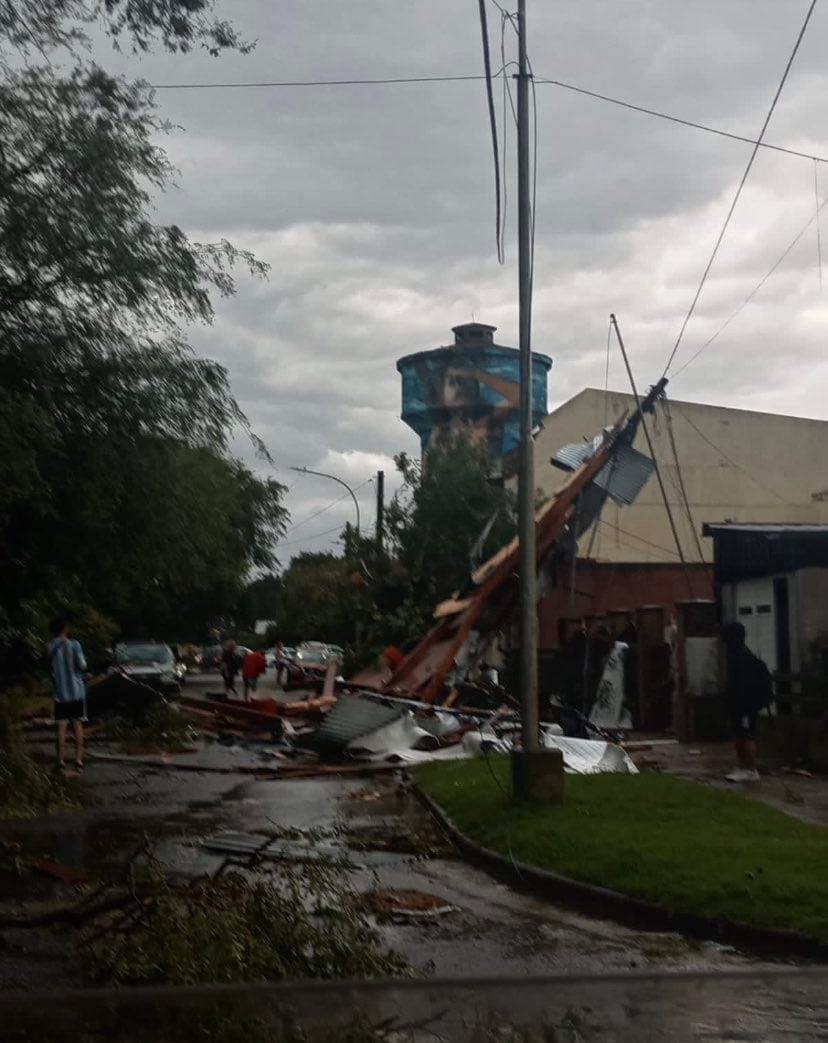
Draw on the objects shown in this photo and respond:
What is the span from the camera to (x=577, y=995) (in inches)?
181

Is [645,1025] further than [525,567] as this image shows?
No

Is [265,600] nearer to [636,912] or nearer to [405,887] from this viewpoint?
[405,887]

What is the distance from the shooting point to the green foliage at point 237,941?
6.66 m

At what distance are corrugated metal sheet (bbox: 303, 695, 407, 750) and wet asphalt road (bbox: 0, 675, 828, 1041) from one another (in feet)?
10.4

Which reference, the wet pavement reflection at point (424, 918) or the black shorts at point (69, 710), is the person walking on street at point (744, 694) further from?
the black shorts at point (69, 710)

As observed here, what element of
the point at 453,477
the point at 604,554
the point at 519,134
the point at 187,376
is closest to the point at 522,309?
the point at 519,134

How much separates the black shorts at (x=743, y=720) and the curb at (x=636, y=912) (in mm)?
5081

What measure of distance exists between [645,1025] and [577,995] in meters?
0.40

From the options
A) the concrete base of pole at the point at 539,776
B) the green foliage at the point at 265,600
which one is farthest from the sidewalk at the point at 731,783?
the green foliage at the point at 265,600

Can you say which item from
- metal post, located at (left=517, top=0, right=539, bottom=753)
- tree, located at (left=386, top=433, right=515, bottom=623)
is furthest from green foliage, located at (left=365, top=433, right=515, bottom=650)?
metal post, located at (left=517, top=0, right=539, bottom=753)

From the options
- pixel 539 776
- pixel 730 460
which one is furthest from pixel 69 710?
pixel 730 460

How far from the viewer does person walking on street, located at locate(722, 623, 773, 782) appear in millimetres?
15867

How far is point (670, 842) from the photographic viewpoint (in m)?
10.7

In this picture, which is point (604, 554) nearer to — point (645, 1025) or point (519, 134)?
point (519, 134)
